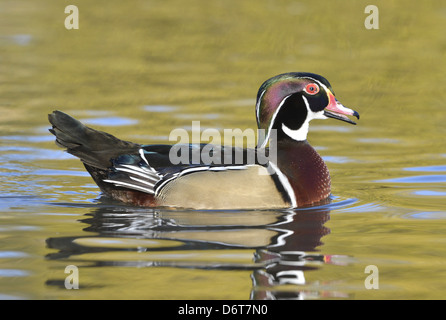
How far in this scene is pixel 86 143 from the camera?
32.3 ft

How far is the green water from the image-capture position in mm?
7568

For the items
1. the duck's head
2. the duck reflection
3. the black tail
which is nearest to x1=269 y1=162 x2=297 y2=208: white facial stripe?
the duck reflection

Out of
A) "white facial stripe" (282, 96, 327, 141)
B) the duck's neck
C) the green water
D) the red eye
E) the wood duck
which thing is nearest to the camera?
the green water

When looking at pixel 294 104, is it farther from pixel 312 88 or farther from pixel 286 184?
pixel 286 184

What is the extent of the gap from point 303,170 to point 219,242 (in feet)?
5.94

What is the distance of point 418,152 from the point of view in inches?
482

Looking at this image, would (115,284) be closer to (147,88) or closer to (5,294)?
(5,294)

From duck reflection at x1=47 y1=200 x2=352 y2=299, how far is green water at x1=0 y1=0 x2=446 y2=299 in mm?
27

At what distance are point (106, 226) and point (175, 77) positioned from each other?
7.68 meters

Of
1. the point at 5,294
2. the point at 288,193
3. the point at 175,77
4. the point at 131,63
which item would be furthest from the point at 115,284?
the point at 131,63

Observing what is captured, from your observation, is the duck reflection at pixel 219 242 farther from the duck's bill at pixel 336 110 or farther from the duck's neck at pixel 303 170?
the duck's bill at pixel 336 110

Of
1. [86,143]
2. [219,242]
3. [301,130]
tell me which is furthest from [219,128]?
[219,242]

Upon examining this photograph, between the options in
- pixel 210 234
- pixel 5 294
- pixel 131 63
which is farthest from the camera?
pixel 131 63

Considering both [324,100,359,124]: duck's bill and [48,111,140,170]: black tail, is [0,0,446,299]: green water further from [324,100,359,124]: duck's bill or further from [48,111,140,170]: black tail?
[324,100,359,124]: duck's bill
